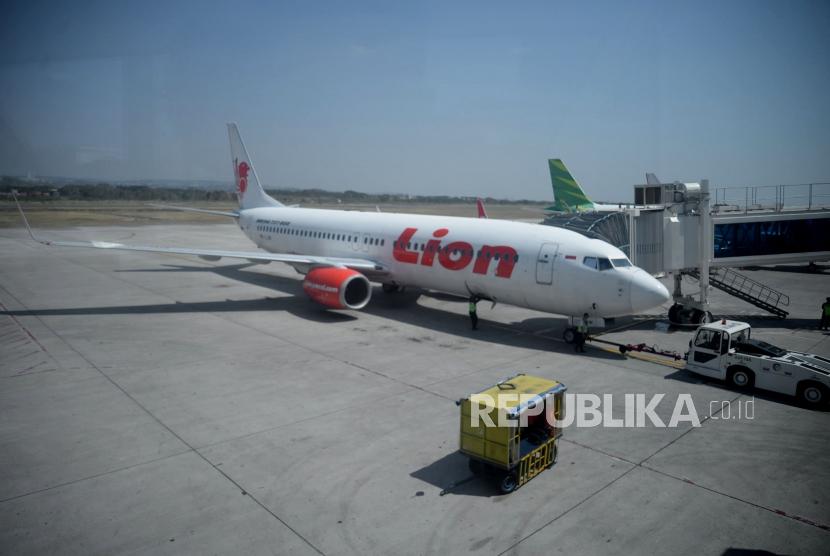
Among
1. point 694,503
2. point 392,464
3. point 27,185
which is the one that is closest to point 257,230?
point 27,185

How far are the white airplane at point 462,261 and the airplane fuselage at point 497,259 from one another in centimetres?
3

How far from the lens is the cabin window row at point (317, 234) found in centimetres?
2267

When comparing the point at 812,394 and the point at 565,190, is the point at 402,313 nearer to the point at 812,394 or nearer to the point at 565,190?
the point at 812,394

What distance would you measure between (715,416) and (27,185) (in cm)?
2423

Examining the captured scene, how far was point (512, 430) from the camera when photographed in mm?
8289

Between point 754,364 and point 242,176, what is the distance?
28.2 m

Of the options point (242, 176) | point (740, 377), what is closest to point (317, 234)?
point (242, 176)

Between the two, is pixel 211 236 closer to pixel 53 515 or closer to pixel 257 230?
pixel 257 230

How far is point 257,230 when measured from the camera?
30.0 meters

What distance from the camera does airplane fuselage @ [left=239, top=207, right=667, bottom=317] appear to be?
15.7 metres

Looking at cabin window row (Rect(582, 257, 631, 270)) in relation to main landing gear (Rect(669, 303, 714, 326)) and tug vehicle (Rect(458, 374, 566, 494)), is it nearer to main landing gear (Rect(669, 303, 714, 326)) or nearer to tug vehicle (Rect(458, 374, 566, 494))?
main landing gear (Rect(669, 303, 714, 326))

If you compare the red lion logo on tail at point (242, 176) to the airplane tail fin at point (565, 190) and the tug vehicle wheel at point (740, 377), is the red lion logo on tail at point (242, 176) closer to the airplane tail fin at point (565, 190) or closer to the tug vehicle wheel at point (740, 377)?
the airplane tail fin at point (565, 190)

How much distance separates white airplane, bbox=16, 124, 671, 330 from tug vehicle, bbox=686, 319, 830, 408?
1.98 meters

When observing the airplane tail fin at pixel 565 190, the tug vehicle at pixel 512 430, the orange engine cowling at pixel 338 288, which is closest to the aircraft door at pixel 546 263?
the orange engine cowling at pixel 338 288
